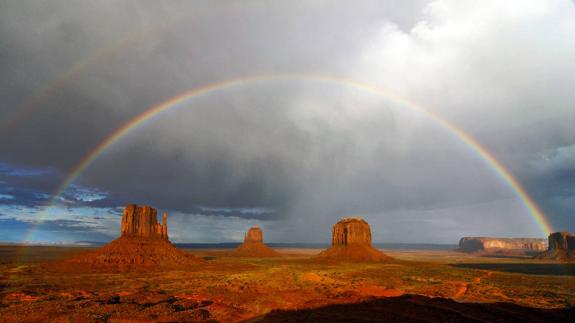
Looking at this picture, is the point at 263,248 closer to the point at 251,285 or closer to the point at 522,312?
the point at 251,285

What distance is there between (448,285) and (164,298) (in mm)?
37601

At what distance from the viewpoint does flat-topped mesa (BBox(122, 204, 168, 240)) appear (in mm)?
94250

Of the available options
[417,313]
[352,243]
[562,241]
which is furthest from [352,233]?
[562,241]

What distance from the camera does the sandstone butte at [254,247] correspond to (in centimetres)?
17438

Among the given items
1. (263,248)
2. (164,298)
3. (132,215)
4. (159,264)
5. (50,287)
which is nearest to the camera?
(164,298)

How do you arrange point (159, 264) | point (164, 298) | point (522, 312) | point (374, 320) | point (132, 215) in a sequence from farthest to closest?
point (132, 215) → point (159, 264) → point (164, 298) → point (522, 312) → point (374, 320)

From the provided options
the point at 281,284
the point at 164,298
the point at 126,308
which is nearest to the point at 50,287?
the point at 164,298

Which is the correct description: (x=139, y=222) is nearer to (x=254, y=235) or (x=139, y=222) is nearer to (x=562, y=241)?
(x=254, y=235)

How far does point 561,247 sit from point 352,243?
108274mm

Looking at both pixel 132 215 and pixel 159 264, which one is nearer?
pixel 159 264

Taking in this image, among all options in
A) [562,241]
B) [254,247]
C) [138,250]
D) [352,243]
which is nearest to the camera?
[138,250]

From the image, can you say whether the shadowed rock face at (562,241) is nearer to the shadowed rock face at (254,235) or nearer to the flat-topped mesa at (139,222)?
the shadowed rock face at (254,235)

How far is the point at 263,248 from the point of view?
603ft

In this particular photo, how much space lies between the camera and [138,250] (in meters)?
85.8
